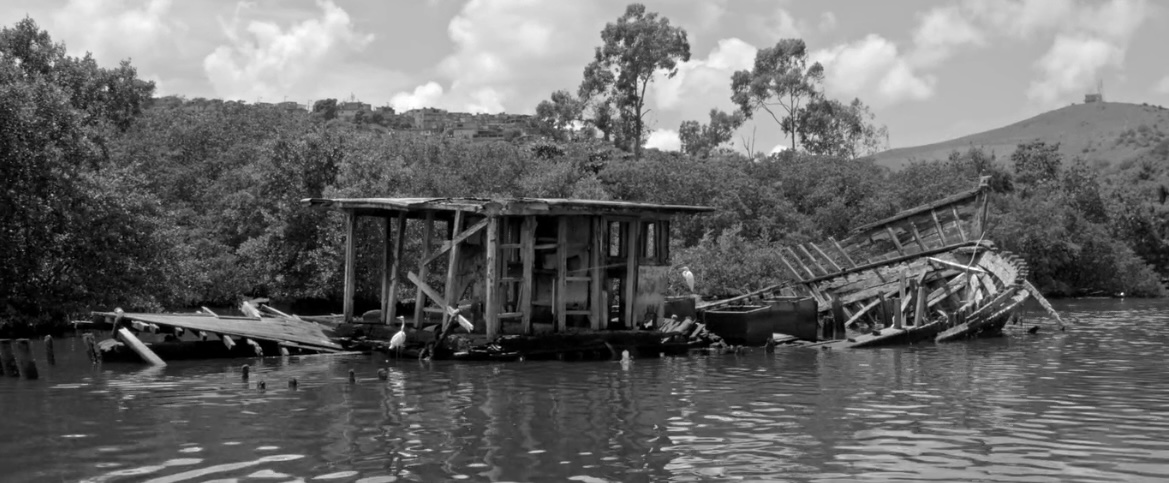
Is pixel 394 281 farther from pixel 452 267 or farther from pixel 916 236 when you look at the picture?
pixel 916 236

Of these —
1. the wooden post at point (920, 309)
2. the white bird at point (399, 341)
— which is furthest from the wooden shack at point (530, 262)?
the wooden post at point (920, 309)

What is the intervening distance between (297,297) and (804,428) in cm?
3086

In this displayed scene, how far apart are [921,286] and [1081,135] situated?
139184mm

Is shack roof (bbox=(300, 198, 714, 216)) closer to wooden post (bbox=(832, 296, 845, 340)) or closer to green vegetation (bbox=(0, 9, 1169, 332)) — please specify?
wooden post (bbox=(832, 296, 845, 340))

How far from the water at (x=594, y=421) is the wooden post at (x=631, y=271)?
148 cm

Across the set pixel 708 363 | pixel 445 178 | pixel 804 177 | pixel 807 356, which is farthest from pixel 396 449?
pixel 804 177

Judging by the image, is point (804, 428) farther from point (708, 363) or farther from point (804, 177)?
point (804, 177)

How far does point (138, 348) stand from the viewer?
22594mm

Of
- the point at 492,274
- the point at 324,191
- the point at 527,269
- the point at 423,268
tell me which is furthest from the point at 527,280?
the point at 324,191

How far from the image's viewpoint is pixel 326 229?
4259cm

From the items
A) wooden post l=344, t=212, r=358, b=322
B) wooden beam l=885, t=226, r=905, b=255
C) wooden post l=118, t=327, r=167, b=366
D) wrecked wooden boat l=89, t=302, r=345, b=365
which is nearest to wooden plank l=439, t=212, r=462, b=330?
wrecked wooden boat l=89, t=302, r=345, b=365

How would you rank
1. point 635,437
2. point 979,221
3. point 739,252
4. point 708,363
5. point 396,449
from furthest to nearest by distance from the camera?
point 739,252 → point 979,221 → point 708,363 → point 635,437 → point 396,449

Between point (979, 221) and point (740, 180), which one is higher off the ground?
point (740, 180)

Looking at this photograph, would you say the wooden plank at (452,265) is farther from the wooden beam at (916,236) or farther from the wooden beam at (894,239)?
the wooden beam at (894,239)
